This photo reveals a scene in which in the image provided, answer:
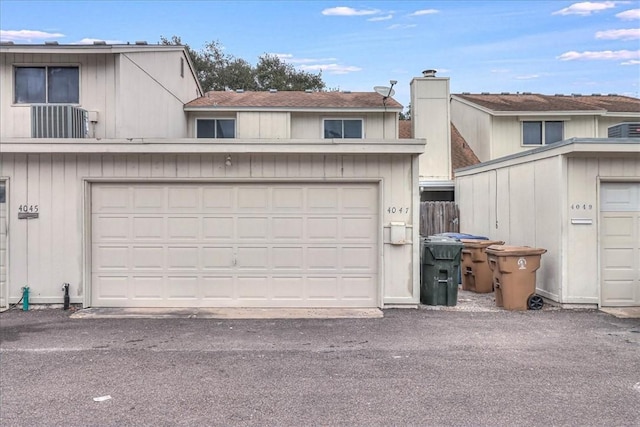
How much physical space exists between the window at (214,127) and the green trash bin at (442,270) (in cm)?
952

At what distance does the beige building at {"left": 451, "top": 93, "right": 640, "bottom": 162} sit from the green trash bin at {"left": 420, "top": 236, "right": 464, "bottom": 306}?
34.9 ft

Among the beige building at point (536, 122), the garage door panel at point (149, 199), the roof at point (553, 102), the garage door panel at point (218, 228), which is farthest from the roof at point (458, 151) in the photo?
the garage door panel at point (149, 199)

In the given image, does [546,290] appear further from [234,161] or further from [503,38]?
[503,38]

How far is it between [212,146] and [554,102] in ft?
52.7

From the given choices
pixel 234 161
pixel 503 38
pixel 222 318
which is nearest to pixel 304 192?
pixel 234 161

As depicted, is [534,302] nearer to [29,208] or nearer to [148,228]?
[148,228]

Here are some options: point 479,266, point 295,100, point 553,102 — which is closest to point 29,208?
point 479,266

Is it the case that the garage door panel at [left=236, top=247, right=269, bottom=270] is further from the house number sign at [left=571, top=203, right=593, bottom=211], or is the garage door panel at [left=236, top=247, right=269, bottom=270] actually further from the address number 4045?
the house number sign at [left=571, top=203, right=593, bottom=211]

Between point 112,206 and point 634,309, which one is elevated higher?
point 112,206

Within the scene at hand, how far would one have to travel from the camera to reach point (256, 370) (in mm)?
5734

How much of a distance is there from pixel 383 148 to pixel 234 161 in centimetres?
267

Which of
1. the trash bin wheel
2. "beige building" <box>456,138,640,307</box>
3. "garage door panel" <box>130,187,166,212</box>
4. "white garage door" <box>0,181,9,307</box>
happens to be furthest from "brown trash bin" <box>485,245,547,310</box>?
"white garage door" <box>0,181,9,307</box>

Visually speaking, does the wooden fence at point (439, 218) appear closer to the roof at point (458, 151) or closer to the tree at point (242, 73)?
the roof at point (458, 151)

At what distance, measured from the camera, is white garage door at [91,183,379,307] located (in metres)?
9.23
